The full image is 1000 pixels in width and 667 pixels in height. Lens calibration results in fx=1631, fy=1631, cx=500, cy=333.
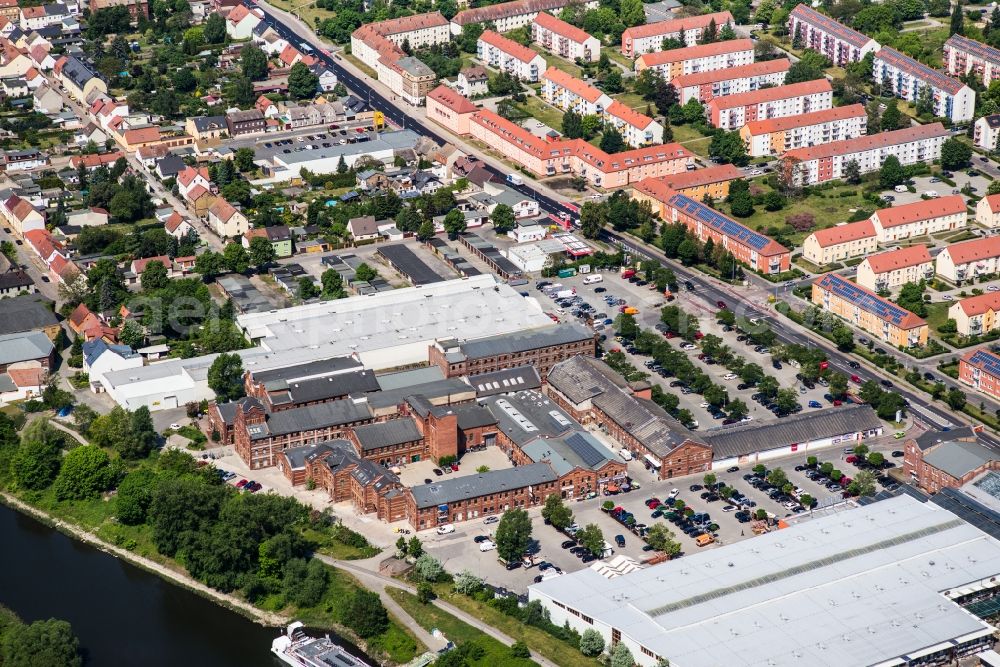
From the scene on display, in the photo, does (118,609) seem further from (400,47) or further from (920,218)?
(400,47)

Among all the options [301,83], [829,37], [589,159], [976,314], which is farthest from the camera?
[829,37]

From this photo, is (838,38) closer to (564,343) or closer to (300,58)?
(300,58)

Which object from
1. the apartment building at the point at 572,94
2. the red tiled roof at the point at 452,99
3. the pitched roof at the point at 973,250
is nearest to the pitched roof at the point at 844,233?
the pitched roof at the point at 973,250

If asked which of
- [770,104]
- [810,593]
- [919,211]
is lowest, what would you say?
[770,104]

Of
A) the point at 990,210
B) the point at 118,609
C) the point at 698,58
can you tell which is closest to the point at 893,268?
the point at 990,210

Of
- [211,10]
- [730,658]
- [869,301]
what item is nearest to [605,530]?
[730,658]

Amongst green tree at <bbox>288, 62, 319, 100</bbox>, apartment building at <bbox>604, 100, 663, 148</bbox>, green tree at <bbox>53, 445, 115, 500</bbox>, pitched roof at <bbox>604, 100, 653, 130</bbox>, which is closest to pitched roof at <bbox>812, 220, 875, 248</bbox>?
apartment building at <bbox>604, 100, 663, 148</bbox>

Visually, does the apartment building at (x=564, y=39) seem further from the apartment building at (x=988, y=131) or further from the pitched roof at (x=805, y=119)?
the apartment building at (x=988, y=131)
